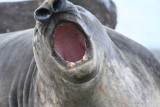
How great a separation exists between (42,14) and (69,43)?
0.20 m

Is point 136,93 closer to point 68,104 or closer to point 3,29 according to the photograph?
point 68,104

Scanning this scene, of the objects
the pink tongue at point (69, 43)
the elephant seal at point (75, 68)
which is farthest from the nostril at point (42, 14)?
the pink tongue at point (69, 43)

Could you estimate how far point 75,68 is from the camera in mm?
1709

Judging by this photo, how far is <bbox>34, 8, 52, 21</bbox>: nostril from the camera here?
169cm

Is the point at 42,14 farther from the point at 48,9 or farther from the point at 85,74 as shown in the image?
the point at 85,74

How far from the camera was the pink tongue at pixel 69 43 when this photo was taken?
182cm

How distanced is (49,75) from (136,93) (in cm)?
44

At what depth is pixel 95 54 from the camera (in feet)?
5.91

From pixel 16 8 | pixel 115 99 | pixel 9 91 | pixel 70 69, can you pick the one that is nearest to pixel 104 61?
pixel 115 99

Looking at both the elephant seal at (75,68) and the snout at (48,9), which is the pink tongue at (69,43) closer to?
the elephant seal at (75,68)

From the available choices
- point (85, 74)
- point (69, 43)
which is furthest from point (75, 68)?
point (69, 43)

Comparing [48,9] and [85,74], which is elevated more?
[48,9]

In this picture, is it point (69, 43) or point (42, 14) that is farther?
point (69, 43)

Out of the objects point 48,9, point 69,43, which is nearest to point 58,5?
point 48,9
